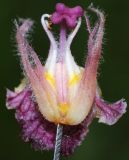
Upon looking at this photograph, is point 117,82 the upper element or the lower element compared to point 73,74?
lower

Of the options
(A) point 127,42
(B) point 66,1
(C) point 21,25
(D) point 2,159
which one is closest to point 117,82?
(A) point 127,42

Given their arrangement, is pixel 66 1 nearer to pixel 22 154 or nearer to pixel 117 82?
pixel 117 82

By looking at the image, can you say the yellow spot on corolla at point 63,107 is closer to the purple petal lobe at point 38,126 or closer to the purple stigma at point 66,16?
the purple petal lobe at point 38,126

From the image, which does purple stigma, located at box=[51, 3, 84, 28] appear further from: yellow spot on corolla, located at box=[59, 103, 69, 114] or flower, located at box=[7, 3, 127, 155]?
yellow spot on corolla, located at box=[59, 103, 69, 114]

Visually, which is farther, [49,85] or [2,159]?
[2,159]

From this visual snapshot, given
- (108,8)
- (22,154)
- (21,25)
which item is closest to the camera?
(21,25)

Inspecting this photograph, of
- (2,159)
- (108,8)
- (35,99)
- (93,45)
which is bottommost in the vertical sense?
(2,159)
